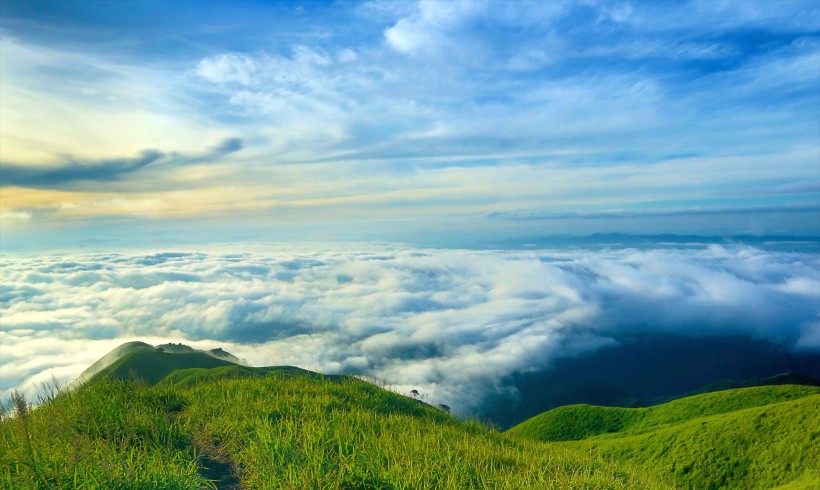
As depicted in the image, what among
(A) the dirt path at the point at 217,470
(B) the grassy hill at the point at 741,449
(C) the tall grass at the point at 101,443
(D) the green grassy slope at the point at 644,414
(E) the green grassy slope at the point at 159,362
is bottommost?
(E) the green grassy slope at the point at 159,362

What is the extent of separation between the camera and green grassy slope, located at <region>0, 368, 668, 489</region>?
802 cm

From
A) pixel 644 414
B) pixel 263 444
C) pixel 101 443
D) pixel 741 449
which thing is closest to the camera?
pixel 101 443

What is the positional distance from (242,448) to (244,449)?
0.28m

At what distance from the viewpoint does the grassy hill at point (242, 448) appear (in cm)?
801

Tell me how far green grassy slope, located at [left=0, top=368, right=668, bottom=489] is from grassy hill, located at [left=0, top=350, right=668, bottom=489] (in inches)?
1.0

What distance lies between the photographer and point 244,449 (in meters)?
10.0

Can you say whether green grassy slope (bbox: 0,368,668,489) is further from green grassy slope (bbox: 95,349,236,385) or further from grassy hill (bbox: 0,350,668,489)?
green grassy slope (bbox: 95,349,236,385)

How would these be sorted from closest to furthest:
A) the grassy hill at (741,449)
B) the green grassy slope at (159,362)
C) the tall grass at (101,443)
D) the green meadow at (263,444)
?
1. the tall grass at (101,443)
2. the green meadow at (263,444)
3. the grassy hill at (741,449)
4. the green grassy slope at (159,362)

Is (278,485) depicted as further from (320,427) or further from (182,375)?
(182,375)

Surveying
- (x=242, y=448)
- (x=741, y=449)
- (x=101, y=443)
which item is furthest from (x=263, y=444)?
(x=741, y=449)

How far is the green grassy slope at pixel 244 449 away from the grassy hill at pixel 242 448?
0.03m

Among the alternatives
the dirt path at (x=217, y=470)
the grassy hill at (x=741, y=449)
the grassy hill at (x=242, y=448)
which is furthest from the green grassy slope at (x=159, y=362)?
the dirt path at (x=217, y=470)

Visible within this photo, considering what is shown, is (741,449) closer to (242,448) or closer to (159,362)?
(242,448)

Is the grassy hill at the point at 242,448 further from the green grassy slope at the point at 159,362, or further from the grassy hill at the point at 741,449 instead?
the green grassy slope at the point at 159,362
